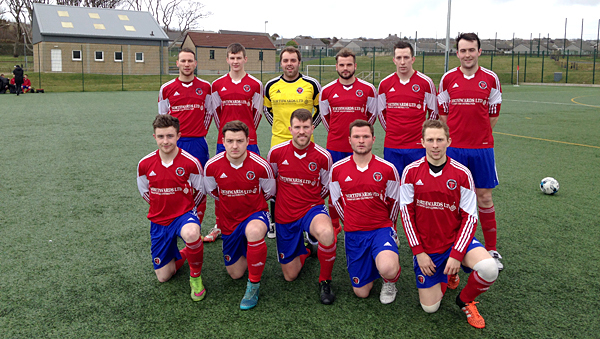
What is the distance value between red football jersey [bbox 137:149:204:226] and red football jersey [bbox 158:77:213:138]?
41.0 inches

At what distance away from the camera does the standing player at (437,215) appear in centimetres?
304

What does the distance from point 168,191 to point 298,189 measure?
3.44 ft

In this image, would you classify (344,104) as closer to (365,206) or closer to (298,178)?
(298,178)

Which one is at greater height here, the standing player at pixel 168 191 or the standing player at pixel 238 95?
the standing player at pixel 238 95

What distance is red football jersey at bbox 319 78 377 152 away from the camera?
4355 mm

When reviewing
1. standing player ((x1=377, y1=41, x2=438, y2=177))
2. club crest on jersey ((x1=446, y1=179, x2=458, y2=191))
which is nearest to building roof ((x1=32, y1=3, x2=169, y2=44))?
standing player ((x1=377, y1=41, x2=438, y2=177))

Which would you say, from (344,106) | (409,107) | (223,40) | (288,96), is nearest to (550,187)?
(409,107)

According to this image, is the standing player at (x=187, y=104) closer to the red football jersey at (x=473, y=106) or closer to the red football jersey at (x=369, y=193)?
the red football jersey at (x=369, y=193)

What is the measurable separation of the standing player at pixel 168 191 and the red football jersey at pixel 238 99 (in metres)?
1.03

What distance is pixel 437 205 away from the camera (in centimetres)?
313

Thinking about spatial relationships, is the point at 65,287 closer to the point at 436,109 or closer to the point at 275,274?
the point at 275,274

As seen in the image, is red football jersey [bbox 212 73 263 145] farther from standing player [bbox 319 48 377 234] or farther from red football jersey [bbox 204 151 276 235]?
red football jersey [bbox 204 151 276 235]

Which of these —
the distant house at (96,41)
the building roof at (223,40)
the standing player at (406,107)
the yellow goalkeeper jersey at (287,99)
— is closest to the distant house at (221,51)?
the building roof at (223,40)

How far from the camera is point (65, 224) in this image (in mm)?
4629
